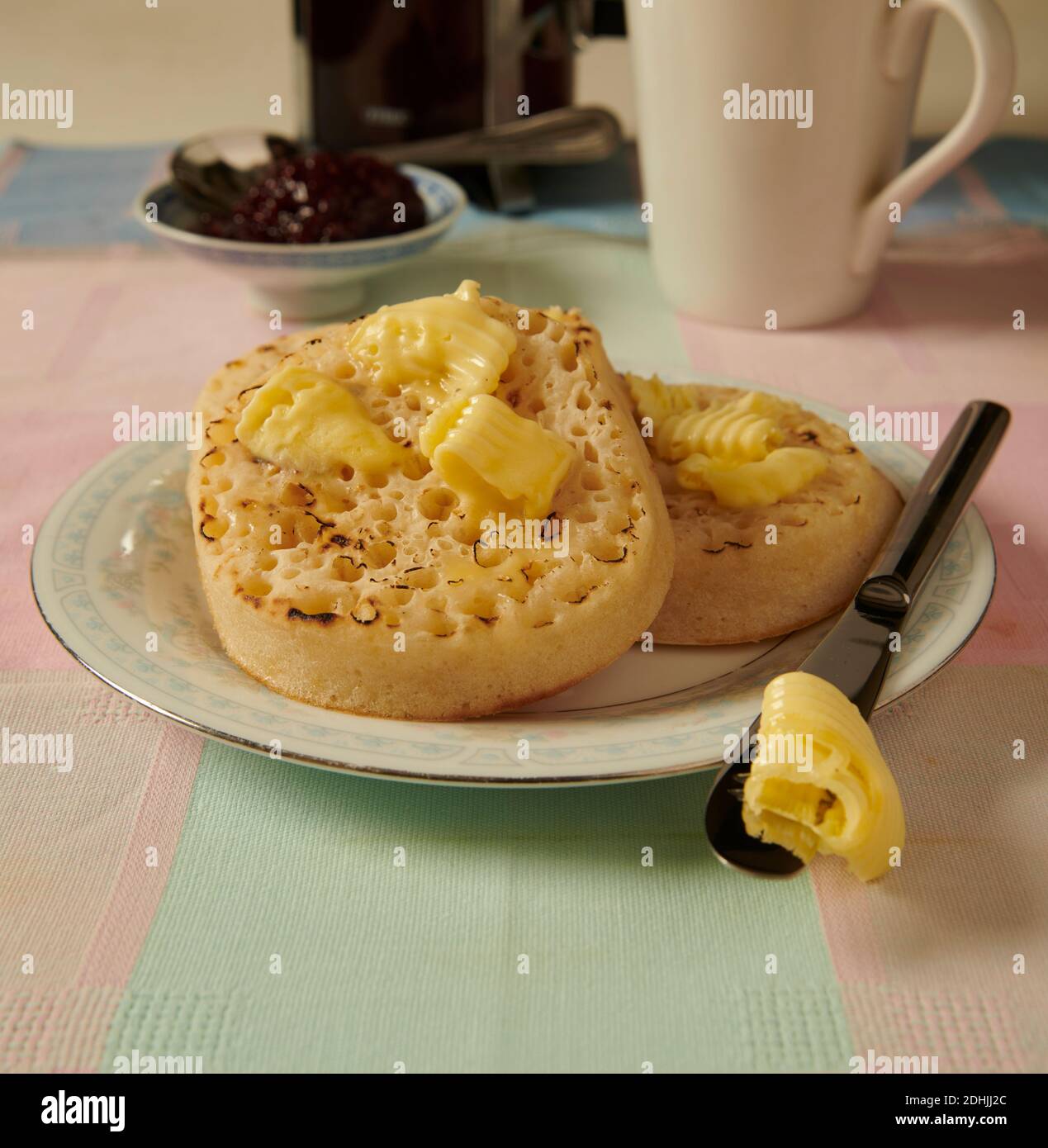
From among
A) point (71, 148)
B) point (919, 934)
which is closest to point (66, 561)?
point (919, 934)

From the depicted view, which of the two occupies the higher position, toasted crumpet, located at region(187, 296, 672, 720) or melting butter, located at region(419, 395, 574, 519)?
melting butter, located at region(419, 395, 574, 519)

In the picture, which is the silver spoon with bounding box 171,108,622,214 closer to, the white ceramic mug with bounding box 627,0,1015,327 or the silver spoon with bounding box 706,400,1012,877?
the white ceramic mug with bounding box 627,0,1015,327

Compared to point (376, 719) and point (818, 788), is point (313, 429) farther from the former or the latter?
point (818, 788)

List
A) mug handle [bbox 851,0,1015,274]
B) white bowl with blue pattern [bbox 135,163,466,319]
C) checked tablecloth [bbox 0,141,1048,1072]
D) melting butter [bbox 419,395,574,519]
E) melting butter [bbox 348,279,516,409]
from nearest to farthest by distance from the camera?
checked tablecloth [bbox 0,141,1048,1072] < melting butter [bbox 419,395,574,519] < melting butter [bbox 348,279,516,409] < mug handle [bbox 851,0,1015,274] < white bowl with blue pattern [bbox 135,163,466,319]

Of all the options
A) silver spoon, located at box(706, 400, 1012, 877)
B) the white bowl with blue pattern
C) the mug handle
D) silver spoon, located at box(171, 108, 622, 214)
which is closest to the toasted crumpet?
silver spoon, located at box(706, 400, 1012, 877)

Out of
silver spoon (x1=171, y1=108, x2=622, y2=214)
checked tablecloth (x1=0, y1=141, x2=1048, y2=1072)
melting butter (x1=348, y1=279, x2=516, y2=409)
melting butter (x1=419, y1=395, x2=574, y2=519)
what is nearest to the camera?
checked tablecloth (x1=0, y1=141, x2=1048, y2=1072)

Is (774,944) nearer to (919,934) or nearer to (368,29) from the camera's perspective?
(919,934)
